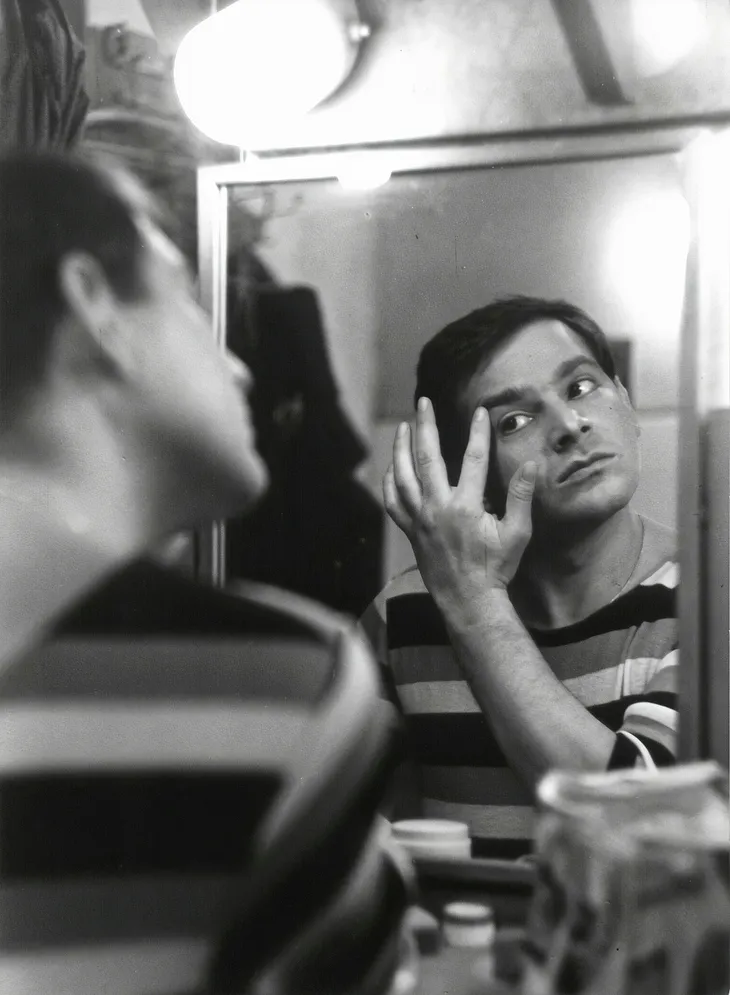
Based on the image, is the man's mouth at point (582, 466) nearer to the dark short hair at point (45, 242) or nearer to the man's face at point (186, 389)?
the man's face at point (186, 389)

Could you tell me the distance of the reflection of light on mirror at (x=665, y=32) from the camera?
1158mm

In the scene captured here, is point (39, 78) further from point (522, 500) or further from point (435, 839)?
point (435, 839)

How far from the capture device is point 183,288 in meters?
1.35

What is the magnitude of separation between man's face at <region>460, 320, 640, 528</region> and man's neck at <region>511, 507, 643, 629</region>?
0.02 meters

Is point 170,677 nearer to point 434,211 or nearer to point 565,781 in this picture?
point 565,781

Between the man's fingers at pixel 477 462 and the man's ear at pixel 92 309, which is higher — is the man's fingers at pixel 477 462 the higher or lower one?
the lower one

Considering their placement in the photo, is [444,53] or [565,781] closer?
[565,781]

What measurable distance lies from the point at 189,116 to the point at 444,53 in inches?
14.7

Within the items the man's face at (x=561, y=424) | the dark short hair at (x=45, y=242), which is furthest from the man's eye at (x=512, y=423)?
the dark short hair at (x=45, y=242)

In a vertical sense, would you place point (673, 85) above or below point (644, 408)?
above

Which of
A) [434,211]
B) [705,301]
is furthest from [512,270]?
[705,301]

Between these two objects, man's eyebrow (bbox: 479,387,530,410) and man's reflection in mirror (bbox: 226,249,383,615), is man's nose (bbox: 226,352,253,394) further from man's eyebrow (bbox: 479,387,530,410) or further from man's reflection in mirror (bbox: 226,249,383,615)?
man's eyebrow (bbox: 479,387,530,410)

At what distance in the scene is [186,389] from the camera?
1385 millimetres

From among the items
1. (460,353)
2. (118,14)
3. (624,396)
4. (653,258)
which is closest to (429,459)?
(460,353)
